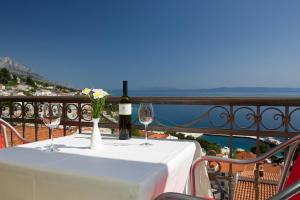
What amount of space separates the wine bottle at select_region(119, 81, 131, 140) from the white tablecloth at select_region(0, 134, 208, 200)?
238 mm

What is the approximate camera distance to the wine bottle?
181 cm

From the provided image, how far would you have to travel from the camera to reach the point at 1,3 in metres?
11.1

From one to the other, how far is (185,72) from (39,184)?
29592 millimetres

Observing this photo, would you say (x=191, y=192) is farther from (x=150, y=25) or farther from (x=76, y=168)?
(x=150, y=25)

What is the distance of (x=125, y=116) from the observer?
1.82 metres

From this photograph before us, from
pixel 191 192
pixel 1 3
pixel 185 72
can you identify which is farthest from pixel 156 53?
pixel 191 192

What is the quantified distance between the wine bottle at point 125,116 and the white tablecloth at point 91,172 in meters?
0.24

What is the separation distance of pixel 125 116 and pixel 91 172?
0.75 meters

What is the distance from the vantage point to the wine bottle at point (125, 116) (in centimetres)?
181

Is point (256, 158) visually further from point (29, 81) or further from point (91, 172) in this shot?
point (29, 81)

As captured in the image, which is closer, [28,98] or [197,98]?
[197,98]

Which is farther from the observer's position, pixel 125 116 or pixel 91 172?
pixel 125 116

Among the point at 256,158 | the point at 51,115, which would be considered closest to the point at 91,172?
the point at 51,115

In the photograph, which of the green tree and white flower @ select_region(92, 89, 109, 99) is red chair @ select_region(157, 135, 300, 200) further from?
the green tree
